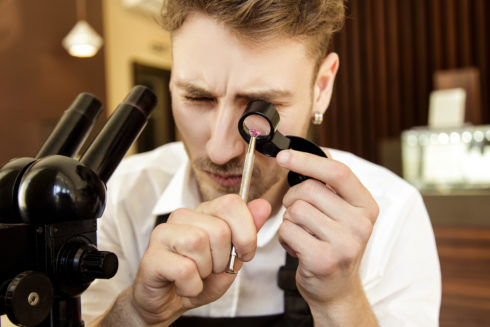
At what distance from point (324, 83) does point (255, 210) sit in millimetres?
593

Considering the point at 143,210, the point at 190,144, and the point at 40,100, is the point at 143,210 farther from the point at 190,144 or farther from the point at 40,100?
the point at 40,100

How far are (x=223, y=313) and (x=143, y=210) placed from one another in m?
0.35

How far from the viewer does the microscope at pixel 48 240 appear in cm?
42

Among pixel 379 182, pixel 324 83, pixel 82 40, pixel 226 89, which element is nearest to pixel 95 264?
pixel 226 89

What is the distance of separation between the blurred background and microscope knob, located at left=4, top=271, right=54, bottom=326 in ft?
6.95

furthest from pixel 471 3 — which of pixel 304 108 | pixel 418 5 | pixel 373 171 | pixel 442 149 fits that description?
pixel 304 108

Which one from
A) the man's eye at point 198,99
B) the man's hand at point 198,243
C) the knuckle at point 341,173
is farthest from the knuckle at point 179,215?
the man's eye at point 198,99

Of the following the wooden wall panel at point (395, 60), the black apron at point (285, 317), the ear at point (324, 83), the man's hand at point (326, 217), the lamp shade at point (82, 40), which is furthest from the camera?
the wooden wall panel at point (395, 60)

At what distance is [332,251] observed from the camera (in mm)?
654

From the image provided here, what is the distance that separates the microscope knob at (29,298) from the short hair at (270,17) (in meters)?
0.58

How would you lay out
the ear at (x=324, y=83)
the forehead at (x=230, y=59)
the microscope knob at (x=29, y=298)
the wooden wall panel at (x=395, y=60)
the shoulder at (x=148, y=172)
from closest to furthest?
1. the microscope knob at (x=29, y=298)
2. the forehead at (x=230, y=59)
3. the ear at (x=324, y=83)
4. the shoulder at (x=148, y=172)
5. the wooden wall panel at (x=395, y=60)

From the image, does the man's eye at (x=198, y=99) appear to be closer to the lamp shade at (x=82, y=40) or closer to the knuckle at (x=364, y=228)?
the knuckle at (x=364, y=228)

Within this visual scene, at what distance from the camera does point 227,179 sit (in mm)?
896

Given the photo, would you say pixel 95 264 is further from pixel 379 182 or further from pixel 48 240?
pixel 379 182
